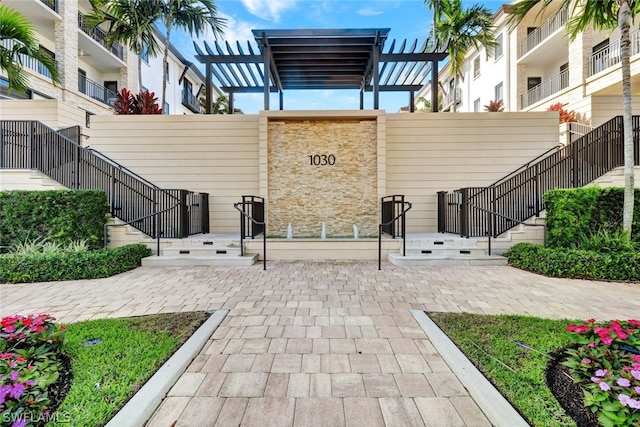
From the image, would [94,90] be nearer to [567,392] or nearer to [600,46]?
[567,392]

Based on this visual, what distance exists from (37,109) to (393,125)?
11462 millimetres

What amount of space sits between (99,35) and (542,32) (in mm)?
23768

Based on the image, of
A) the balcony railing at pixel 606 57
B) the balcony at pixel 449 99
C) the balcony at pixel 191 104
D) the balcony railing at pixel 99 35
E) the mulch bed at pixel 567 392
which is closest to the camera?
the mulch bed at pixel 567 392

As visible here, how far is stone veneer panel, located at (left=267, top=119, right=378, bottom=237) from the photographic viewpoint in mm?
9164

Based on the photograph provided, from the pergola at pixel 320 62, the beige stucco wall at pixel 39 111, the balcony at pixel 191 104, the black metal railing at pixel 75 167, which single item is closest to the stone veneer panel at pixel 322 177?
the pergola at pixel 320 62

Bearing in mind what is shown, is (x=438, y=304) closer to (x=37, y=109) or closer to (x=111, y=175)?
(x=111, y=175)

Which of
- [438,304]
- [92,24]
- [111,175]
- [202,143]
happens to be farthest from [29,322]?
[92,24]

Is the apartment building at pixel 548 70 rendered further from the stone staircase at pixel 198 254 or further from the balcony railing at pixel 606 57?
the stone staircase at pixel 198 254

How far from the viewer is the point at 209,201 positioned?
30.5 ft

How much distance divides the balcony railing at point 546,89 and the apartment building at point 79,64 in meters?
17.3

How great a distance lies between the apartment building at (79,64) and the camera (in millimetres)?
13180

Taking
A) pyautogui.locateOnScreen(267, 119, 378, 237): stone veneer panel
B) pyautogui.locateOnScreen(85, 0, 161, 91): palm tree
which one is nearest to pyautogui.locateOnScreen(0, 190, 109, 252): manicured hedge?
pyautogui.locateOnScreen(267, 119, 378, 237): stone veneer panel

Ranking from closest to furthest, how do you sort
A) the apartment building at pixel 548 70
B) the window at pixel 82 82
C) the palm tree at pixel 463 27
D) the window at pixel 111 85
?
the apartment building at pixel 548 70 → the palm tree at pixel 463 27 → the window at pixel 82 82 → the window at pixel 111 85

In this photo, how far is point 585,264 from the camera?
545cm
